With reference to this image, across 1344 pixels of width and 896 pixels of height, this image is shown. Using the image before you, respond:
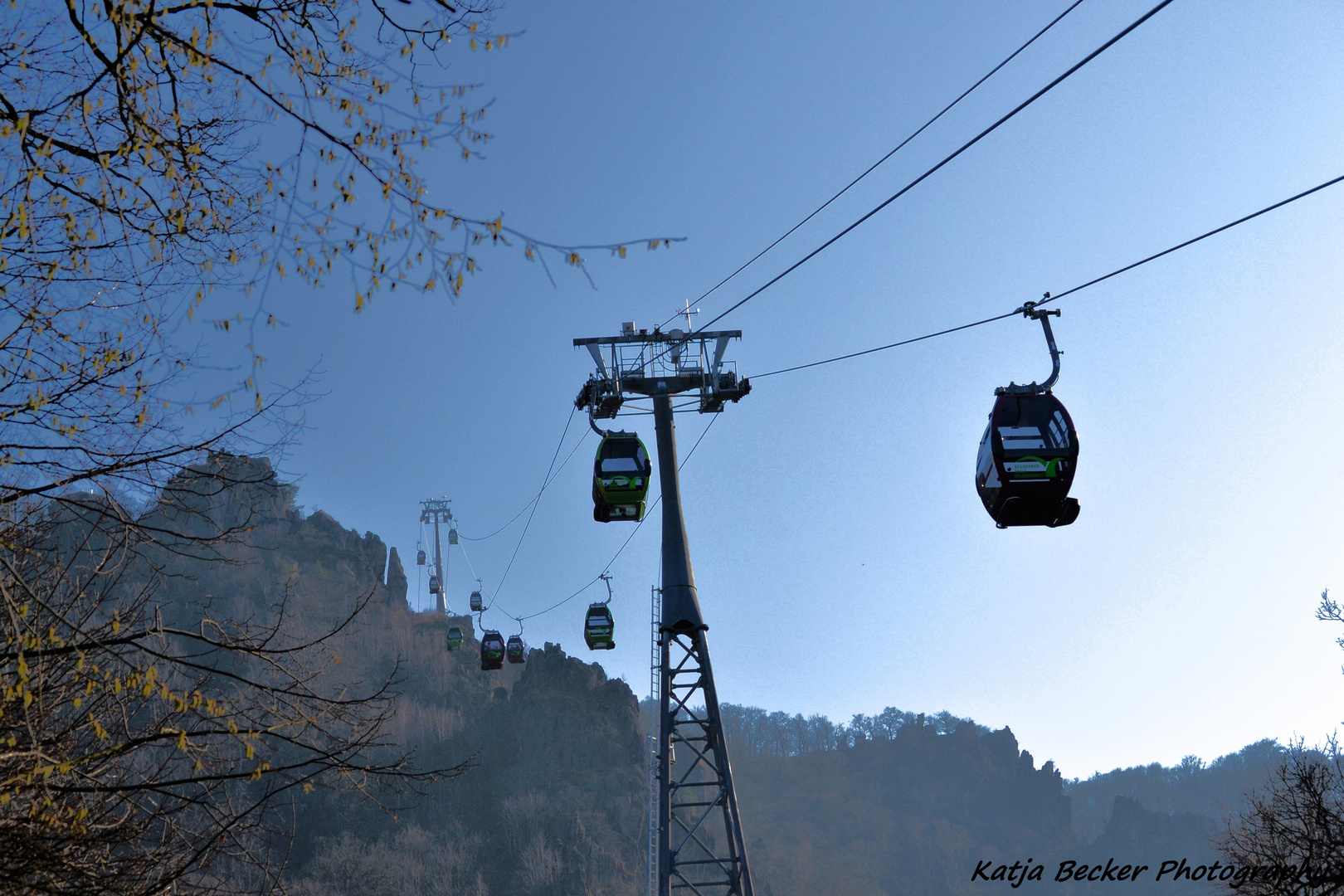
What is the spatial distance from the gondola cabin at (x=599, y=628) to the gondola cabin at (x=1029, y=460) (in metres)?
17.0

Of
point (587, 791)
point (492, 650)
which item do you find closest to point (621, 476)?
point (492, 650)

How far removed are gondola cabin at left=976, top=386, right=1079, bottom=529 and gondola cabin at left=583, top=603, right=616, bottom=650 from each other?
55.8 feet

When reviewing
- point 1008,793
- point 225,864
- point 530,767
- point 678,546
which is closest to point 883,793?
point 1008,793

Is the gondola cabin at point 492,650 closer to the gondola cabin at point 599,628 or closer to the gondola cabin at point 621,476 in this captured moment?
the gondola cabin at point 599,628

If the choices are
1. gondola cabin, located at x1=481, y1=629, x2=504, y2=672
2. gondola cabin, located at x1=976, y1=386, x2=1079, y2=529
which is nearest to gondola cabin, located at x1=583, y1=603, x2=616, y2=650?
gondola cabin, located at x1=481, y1=629, x2=504, y2=672

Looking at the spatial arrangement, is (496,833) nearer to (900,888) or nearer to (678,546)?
(900,888)

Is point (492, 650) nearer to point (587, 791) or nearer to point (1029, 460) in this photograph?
point (1029, 460)

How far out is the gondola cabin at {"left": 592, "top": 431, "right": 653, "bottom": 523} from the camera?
1423 centimetres

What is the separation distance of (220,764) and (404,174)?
434cm

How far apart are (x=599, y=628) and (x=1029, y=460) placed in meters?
17.9

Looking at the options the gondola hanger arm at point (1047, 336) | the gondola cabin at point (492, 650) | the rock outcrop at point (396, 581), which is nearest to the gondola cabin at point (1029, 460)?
the gondola hanger arm at point (1047, 336)

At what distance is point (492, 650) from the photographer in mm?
37250

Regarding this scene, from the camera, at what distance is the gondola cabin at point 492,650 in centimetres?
3656

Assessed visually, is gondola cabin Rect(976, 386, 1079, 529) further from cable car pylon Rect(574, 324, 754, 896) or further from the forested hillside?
the forested hillside
